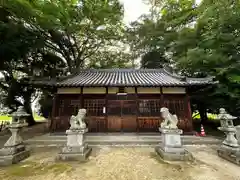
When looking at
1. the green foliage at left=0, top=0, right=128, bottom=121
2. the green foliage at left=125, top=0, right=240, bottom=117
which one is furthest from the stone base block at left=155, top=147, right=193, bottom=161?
the green foliage at left=0, top=0, right=128, bottom=121

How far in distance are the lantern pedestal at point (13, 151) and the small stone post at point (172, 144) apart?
197 inches

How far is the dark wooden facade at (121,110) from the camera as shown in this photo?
809 cm

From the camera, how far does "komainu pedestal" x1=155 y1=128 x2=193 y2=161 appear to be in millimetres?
4504

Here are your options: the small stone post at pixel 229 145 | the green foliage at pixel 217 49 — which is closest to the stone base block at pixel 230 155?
the small stone post at pixel 229 145

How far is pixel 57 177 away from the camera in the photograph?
11.0 ft

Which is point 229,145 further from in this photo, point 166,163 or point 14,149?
point 14,149

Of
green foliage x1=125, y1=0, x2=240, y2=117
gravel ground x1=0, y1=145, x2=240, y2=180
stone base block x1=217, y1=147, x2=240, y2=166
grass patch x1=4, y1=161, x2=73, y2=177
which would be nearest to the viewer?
gravel ground x1=0, y1=145, x2=240, y2=180

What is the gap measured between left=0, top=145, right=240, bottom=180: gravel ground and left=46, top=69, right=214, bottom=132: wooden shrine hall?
10.2 feet

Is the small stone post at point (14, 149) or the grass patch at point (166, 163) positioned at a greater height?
the small stone post at point (14, 149)

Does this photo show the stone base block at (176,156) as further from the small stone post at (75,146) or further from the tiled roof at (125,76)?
the tiled roof at (125,76)

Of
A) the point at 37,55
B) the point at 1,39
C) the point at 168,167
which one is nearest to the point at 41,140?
the point at 168,167

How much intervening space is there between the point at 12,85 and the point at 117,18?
478 inches

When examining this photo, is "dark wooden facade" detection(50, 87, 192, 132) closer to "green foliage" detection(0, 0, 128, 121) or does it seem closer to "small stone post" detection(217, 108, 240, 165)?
"small stone post" detection(217, 108, 240, 165)

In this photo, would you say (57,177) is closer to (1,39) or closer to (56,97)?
(56,97)
